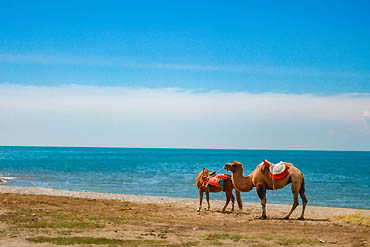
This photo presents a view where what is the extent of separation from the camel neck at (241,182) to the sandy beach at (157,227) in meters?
1.17

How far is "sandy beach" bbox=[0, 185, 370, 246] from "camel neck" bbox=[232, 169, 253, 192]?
1174 millimetres

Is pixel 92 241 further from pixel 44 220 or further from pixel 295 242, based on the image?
pixel 295 242

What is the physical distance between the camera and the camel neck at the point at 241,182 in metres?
16.5

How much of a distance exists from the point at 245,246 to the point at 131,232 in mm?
3381

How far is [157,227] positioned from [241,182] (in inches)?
181

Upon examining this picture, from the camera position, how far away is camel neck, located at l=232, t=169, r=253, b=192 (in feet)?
54.1

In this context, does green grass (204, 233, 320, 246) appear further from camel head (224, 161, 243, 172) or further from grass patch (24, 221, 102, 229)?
camel head (224, 161, 243, 172)

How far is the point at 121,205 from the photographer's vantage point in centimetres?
1933

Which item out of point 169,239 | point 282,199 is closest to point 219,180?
point 169,239

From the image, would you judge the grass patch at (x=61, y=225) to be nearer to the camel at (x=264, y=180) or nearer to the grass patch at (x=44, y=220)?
the grass patch at (x=44, y=220)

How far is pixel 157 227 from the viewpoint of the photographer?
13.2m

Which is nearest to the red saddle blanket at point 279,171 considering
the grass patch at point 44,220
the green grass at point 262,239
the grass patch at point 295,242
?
the green grass at point 262,239

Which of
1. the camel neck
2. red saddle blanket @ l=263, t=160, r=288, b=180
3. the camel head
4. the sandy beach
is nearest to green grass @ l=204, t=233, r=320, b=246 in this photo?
the sandy beach

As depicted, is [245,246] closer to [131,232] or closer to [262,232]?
[262,232]
